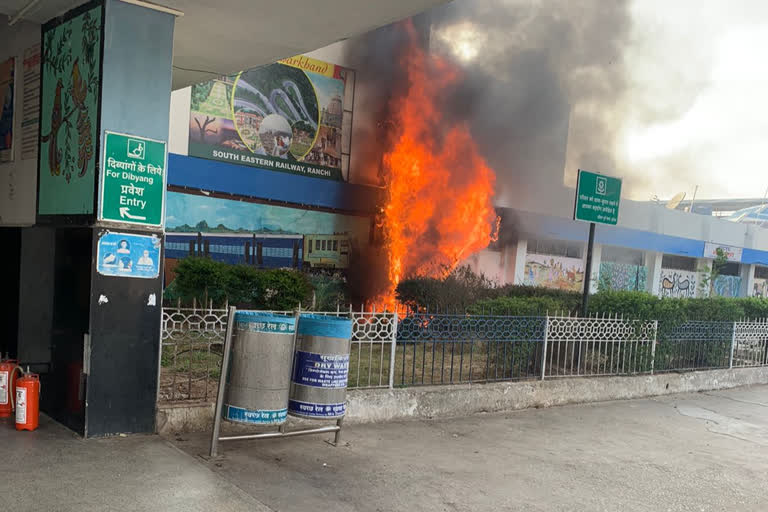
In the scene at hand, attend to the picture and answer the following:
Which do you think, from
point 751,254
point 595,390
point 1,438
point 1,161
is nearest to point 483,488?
point 1,438

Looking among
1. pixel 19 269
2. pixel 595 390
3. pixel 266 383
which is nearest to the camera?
pixel 266 383

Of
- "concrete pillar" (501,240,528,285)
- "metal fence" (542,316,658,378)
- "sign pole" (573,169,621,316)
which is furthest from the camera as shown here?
"concrete pillar" (501,240,528,285)

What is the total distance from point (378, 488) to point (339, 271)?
437 inches

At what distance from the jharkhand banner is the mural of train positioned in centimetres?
162

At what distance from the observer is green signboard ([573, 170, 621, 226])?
941 cm

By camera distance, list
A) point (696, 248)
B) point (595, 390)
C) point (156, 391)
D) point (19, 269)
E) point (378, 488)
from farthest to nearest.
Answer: point (696, 248)
point (595, 390)
point (19, 269)
point (156, 391)
point (378, 488)

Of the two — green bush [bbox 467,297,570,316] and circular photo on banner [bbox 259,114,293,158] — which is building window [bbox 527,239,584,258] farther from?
green bush [bbox 467,297,570,316]

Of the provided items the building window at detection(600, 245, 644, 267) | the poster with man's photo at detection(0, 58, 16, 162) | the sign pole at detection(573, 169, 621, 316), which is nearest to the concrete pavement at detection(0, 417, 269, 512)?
the poster with man's photo at detection(0, 58, 16, 162)

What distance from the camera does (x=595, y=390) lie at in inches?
351

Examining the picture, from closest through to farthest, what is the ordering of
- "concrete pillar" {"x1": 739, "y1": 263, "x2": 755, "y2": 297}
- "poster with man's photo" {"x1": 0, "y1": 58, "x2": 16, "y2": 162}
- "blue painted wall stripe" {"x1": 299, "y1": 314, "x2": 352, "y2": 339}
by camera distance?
"blue painted wall stripe" {"x1": 299, "y1": 314, "x2": 352, "y2": 339} < "poster with man's photo" {"x1": 0, "y1": 58, "x2": 16, "y2": 162} < "concrete pillar" {"x1": 739, "y1": 263, "x2": 755, "y2": 297}

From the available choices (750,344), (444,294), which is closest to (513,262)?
(444,294)

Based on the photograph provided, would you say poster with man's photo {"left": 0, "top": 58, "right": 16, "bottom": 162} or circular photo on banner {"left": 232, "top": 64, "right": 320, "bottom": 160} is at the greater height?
circular photo on banner {"left": 232, "top": 64, "right": 320, "bottom": 160}

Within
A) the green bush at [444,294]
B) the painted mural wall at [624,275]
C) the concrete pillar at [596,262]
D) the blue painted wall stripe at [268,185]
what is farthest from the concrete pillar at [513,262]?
the green bush at [444,294]

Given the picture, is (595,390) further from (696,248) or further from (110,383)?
(696,248)
